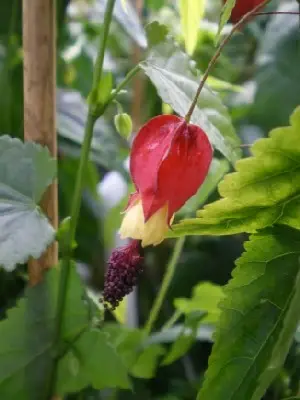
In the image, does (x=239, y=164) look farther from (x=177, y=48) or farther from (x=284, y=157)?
(x=177, y=48)

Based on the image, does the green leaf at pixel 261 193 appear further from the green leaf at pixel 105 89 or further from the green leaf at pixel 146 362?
the green leaf at pixel 146 362

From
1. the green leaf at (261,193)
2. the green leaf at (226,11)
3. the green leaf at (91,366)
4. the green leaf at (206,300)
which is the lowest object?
the green leaf at (206,300)

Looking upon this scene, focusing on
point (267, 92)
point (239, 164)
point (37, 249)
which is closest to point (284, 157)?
point (239, 164)

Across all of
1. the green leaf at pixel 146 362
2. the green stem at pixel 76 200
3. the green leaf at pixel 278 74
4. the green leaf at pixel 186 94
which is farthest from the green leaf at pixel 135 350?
the green leaf at pixel 278 74

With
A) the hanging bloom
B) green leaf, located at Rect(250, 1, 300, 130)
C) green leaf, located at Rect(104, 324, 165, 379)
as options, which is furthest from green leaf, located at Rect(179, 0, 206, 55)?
green leaf, located at Rect(250, 1, 300, 130)

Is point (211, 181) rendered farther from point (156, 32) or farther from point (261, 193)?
point (261, 193)

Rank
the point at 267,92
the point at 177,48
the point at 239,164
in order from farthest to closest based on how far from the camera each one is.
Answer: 1. the point at 267,92
2. the point at 177,48
3. the point at 239,164

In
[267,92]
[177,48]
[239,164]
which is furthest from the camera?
[267,92]
